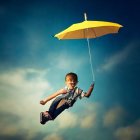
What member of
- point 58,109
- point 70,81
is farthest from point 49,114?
point 70,81

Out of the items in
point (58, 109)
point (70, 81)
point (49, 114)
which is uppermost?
point (70, 81)

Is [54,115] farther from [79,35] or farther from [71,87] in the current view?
[79,35]

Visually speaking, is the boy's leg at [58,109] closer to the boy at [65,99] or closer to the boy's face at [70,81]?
the boy at [65,99]

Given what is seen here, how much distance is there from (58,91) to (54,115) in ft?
2.75

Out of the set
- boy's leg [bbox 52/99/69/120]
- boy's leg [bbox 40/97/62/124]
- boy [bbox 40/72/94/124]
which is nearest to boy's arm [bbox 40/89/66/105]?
boy [bbox 40/72/94/124]

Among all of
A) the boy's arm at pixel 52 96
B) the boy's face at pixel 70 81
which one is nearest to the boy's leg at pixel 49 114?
the boy's arm at pixel 52 96

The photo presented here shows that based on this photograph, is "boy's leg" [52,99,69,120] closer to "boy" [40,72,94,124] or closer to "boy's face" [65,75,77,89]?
"boy" [40,72,94,124]

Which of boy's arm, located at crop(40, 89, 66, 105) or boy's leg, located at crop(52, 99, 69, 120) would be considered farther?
boy's leg, located at crop(52, 99, 69, 120)

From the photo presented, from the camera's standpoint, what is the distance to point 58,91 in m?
12.3

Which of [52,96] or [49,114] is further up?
[52,96]

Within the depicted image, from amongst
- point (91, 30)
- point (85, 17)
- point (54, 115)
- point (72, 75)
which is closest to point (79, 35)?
point (91, 30)

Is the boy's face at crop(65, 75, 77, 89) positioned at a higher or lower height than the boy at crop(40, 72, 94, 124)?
higher

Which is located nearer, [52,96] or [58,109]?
[52,96]

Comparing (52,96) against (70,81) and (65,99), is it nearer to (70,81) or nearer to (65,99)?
(65,99)
